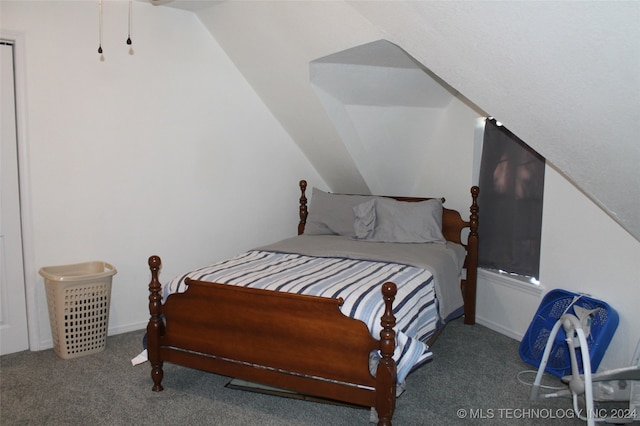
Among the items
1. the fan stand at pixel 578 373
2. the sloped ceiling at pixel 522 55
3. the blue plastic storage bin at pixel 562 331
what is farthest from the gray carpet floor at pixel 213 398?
the sloped ceiling at pixel 522 55

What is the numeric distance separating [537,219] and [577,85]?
1784 millimetres

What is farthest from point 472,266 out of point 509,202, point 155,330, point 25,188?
point 25,188

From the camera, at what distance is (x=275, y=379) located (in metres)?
2.64

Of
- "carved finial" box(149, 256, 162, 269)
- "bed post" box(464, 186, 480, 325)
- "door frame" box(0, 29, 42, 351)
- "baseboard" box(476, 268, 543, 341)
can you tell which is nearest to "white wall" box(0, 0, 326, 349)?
"door frame" box(0, 29, 42, 351)

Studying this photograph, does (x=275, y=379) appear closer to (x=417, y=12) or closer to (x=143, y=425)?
(x=143, y=425)

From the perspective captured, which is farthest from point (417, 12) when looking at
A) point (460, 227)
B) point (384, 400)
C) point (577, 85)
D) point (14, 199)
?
point (14, 199)

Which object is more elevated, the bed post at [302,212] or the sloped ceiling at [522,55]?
the sloped ceiling at [522,55]

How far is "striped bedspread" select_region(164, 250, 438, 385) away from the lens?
8.23 feet

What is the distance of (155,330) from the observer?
2875 millimetres

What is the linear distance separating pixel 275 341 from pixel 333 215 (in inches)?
69.4

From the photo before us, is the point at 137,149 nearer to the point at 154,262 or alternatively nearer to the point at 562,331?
the point at 154,262

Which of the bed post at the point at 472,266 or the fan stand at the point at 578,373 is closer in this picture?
the fan stand at the point at 578,373

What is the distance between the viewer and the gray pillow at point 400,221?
3.91 meters

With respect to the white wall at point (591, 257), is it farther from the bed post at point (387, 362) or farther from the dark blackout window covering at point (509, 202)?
the bed post at point (387, 362)
